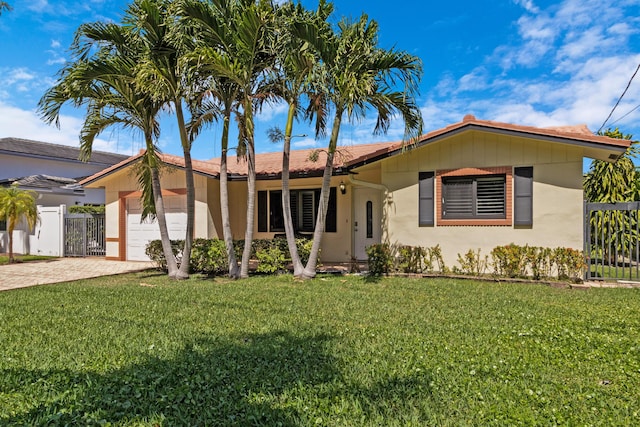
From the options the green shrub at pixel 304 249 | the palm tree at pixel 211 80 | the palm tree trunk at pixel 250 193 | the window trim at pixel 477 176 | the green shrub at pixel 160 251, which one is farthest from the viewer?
the green shrub at pixel 160 251

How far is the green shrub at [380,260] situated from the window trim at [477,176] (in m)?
1.77

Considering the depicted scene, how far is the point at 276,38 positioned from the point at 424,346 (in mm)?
7838

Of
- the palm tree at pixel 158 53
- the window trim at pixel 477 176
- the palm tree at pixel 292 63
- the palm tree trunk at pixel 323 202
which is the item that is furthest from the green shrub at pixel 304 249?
the palm tree at pixel 158 53

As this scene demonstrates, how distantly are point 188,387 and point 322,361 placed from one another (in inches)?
58.2

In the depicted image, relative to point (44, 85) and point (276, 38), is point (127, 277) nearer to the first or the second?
point (44, 85)

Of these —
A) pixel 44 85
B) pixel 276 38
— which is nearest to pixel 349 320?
pixel 276 38

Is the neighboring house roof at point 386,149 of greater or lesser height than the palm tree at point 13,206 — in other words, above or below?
above

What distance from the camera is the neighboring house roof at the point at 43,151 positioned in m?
24.8

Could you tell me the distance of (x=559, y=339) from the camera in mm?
5172

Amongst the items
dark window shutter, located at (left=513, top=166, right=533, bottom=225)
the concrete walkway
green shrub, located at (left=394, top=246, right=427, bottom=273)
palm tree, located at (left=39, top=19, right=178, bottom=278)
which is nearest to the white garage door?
the concrete walkway

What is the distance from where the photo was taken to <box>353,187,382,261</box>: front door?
14.1 metres

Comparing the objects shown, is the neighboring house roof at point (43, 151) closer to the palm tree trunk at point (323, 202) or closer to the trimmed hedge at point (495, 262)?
the palm tree trunk at point (323, 202)

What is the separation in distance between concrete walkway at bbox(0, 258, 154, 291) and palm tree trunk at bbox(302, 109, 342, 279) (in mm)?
6510

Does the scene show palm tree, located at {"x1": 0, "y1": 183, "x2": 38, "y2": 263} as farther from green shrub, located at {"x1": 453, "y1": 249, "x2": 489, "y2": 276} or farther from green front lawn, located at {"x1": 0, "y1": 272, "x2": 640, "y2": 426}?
green shrub, located at {"x1": 453, "y1": 249, "x2": 489, "y2": 276}
